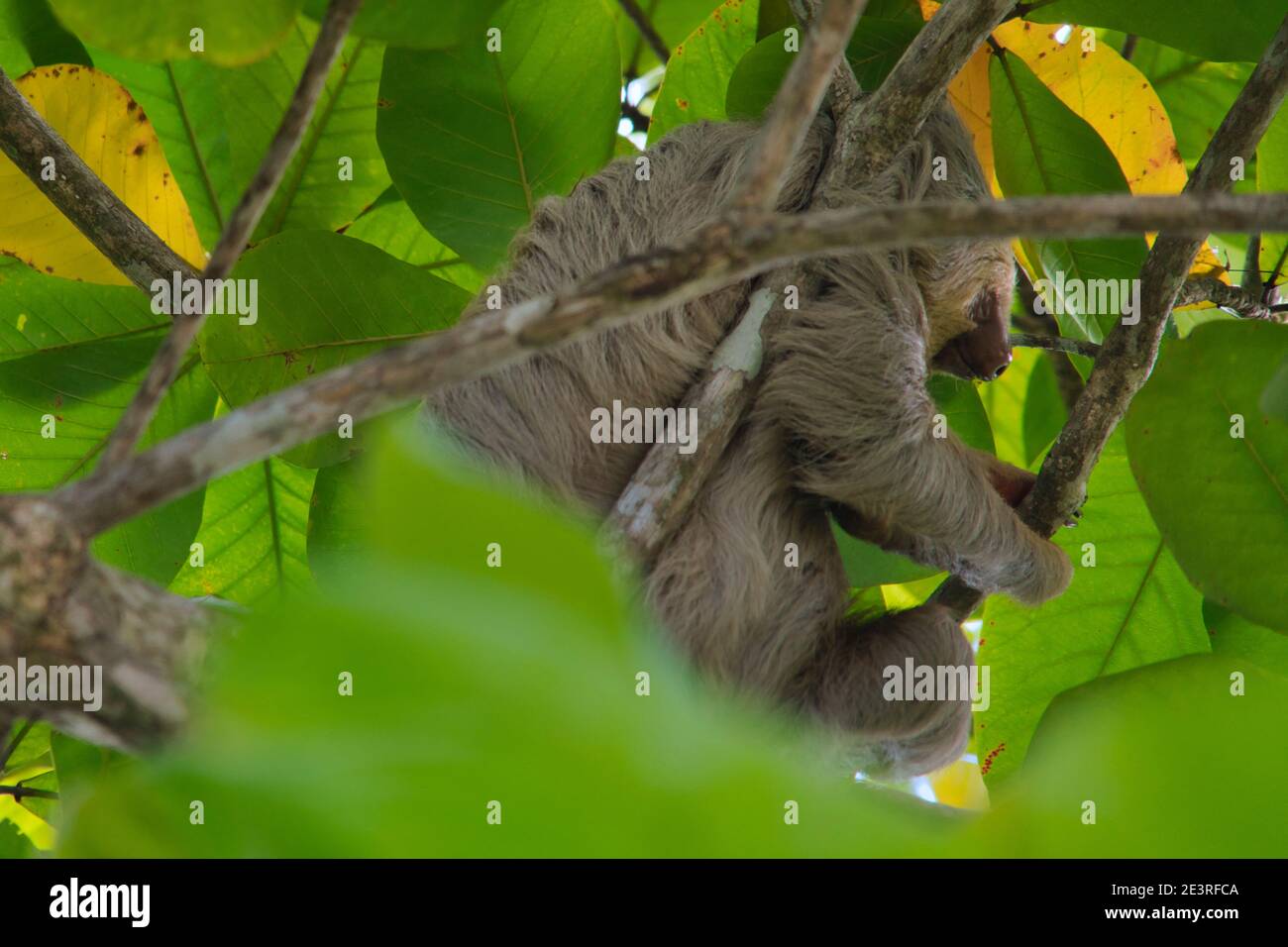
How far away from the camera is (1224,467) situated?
2961 millimetres

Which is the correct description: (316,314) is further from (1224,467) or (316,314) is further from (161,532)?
(1224,467)

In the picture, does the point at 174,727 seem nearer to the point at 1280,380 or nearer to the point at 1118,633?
the point at 1280,380

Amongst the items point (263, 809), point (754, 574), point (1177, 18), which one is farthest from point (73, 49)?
point (263, 809)

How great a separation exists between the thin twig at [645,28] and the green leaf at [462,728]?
13.7ft

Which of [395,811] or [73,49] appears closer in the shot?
[395,811]

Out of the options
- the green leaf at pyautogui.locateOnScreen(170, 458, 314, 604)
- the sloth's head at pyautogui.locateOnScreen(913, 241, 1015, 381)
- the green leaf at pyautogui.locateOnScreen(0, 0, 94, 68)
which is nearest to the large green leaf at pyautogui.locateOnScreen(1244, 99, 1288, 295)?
the sloth's head at pyautogui.locateOnScreen(913, 241, 1015, 381)

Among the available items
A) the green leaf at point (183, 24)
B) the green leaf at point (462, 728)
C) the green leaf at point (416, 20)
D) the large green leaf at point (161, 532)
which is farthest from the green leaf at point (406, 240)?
the green leaf at point (462, 728)

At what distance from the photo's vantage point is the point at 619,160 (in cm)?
374

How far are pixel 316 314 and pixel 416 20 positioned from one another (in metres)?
1.09

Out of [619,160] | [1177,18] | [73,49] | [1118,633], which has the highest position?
[73,49]

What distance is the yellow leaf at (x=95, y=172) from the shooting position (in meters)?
3.93

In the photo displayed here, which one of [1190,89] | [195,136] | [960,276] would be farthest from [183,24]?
[1190,89]

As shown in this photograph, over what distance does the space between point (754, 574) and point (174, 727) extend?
2204mm

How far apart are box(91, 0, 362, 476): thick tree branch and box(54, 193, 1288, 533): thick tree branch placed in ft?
0.25
